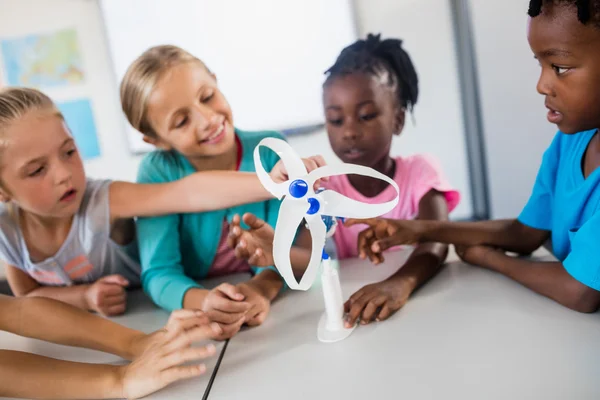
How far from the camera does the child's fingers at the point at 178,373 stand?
23.8 inches

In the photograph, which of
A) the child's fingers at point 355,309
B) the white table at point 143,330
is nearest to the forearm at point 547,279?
the child's fingers at point 355,309

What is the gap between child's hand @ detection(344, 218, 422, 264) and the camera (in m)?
0.76

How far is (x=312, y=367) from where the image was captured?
0.61m

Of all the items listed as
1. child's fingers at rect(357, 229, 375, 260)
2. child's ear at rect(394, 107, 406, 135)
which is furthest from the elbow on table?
child's ear at rect(394, 107, 406, 135)

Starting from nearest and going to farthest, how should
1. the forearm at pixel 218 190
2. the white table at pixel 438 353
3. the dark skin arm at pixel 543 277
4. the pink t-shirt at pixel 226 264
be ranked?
the white table at pixel 438 353
the dark skin arm at pixel 543 277
the forearm at pixel 218 190
the pink t-shirt at pixel 226 264

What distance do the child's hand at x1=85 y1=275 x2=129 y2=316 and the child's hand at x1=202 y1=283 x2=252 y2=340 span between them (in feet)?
0.74

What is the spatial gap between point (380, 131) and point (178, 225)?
40 centimetres

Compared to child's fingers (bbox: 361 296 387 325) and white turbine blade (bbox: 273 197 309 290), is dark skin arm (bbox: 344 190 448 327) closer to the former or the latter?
child's fingers (bbox: 361 296 387 325)

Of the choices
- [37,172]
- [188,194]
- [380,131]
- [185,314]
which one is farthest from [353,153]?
[37,172]

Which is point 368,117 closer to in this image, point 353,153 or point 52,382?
point 353,153

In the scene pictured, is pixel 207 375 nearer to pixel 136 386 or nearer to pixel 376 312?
pixel 136 386

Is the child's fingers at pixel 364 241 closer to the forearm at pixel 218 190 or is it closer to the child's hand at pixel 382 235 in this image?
the child's hand at pixel 382 235

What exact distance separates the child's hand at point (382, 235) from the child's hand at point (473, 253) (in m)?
0.08

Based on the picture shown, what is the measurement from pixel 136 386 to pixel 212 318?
0.15 meters
